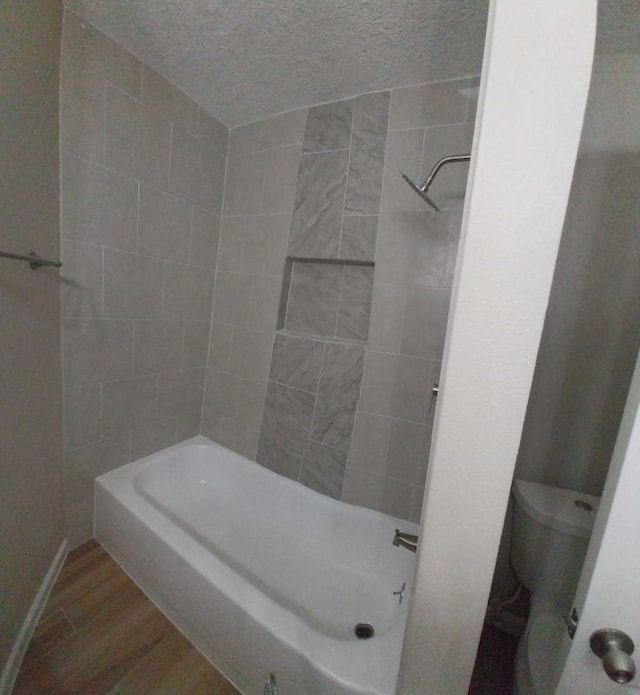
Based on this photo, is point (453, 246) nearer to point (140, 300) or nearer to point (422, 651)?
point (422, 651)

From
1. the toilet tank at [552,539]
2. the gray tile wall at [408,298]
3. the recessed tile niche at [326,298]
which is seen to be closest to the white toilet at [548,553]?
the toilet tank at [552,539]

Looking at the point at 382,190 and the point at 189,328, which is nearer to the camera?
the point at 382,190

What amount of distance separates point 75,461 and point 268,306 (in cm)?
116

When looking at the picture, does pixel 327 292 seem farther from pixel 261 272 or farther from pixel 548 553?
pixel 548 553

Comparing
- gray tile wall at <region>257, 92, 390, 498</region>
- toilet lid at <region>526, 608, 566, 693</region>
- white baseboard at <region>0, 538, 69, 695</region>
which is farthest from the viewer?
gray tile wall at <region>257, 92, 390, 498</region>

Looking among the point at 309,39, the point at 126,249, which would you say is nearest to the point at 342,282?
the point at 309,39

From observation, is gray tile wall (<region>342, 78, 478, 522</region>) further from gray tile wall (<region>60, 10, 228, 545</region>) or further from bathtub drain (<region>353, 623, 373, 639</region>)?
gray tile wall (<region>60, 10, 228, 545</region>)

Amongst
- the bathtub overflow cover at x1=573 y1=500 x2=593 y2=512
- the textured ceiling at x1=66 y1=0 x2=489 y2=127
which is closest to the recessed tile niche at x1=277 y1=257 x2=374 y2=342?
the textured ceiling at x1=66 y1=0 x2=489 y2=127

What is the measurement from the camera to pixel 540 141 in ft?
1.06

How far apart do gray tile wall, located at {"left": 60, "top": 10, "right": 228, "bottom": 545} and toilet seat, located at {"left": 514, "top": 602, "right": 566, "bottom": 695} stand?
5.82 ft

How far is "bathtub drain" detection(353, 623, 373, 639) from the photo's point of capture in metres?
1.04

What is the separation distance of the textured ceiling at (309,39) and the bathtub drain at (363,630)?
2.15 meters

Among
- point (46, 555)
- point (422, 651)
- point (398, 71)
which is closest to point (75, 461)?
point (46, 555)

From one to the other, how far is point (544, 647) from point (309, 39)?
213cm
